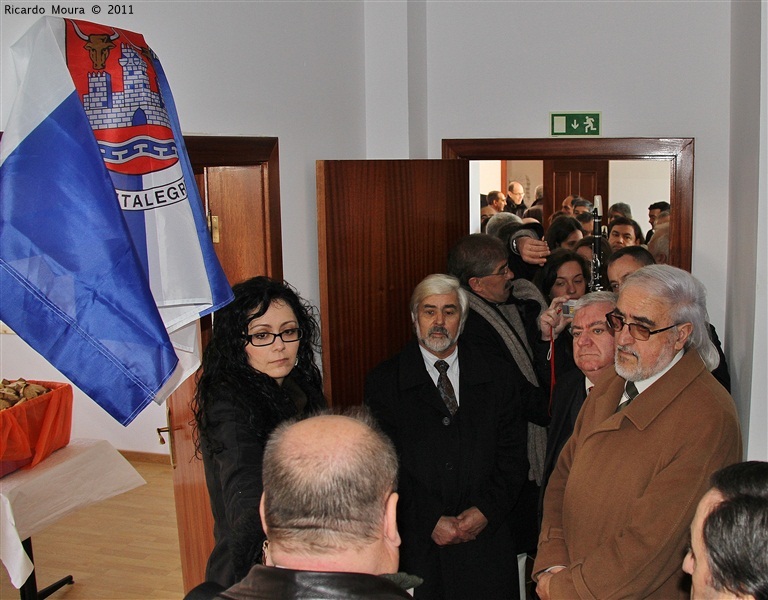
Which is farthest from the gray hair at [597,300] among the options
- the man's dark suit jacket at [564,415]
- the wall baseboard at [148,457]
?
the wall baseboard at [148,457]

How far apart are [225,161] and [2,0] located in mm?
901

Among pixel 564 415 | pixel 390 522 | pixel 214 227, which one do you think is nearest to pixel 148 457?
pixel 214 227

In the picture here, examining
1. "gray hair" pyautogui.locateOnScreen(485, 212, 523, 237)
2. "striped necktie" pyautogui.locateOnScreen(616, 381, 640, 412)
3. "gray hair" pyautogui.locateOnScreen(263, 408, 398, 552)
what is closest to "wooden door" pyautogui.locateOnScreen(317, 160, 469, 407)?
"gray hair" pyautogui.locateOnScreen(485, 212, 523, 237)

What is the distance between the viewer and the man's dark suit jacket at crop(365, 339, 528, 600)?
3150 mm

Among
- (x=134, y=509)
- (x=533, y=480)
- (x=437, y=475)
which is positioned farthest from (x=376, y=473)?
(x=134, y=509)

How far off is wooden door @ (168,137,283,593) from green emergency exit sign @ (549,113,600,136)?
1.92m

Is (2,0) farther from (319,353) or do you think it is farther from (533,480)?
(533,480)

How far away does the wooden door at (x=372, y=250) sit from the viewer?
382 cm

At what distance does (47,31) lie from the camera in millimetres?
2053

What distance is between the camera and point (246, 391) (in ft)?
7.64

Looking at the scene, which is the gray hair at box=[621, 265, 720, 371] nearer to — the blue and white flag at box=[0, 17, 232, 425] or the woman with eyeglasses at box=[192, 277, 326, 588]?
the woman with eyeglasses at box=[192, 277, 326, 588]

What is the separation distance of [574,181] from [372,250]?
2.88 metres

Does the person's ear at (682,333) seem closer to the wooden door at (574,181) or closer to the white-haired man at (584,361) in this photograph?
the white-haired man at (584,361)

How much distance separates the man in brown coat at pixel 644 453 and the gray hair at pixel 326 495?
115cm
